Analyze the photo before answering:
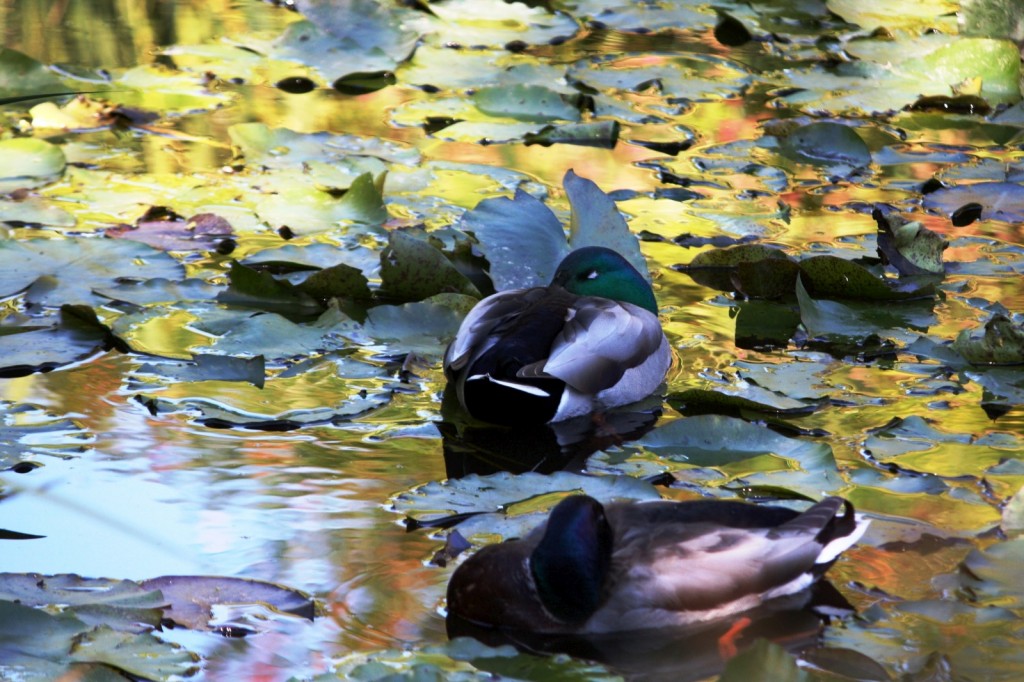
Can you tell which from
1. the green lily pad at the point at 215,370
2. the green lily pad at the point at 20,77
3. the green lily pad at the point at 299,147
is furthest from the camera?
the green lily pad at the point at 20,77

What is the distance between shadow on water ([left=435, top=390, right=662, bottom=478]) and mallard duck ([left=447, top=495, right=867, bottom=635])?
0.71m

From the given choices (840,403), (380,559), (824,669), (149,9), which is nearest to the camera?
(824,669)

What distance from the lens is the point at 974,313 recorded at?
443cm

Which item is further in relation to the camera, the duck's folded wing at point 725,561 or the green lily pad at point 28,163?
the green lily pad at point 28,163

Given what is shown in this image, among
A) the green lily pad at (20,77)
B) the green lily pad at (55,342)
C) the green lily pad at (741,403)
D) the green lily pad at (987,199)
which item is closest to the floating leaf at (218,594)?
the green lily pad at (55,342)

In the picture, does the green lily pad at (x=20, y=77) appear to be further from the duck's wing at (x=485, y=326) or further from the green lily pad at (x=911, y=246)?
the green lily pad at (x=911, y=246)

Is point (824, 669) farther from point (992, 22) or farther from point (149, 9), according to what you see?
point (149, 9)

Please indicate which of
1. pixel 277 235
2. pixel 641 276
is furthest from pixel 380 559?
pixel 277 235

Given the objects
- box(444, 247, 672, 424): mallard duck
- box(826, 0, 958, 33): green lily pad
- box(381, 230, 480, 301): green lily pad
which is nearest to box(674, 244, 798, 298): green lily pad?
box(444, 247, 672, 424): mallard duck

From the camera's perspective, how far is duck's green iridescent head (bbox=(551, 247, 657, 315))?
166 inches

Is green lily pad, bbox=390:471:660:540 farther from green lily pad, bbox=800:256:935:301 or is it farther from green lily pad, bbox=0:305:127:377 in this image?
green lily pad, bbox=800:256:935:301

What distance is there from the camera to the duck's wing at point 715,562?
2.70 m

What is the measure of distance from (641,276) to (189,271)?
1462mm

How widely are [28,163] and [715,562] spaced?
3590mm
